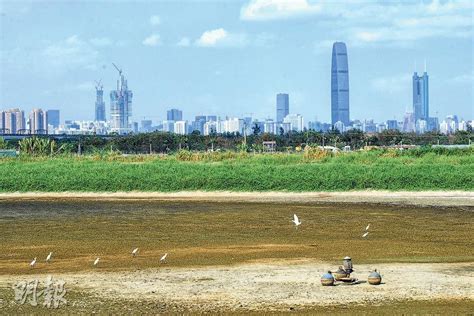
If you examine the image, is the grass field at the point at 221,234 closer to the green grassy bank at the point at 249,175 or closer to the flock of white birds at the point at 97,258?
the flock of white birds at the point at 97,258

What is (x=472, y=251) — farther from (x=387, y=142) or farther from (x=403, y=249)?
(x=387, y=142)

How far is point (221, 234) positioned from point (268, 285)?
392 inches

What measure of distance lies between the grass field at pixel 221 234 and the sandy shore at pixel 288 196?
148 inches

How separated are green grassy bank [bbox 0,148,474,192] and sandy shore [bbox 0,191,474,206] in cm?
62

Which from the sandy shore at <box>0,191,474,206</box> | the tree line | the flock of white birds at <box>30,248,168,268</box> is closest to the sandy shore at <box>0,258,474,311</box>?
the flock of white birds at <box>30,248,168,268</box>

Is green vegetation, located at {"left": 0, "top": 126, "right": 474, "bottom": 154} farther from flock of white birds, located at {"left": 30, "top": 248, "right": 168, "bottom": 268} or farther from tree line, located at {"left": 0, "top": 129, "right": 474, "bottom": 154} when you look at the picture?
flock of white birds, located at {"left": 30, "top": 248, "right": 168, "bottom": 268}

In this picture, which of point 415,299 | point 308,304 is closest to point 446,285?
point 415,299

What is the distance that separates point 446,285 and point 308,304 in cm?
336

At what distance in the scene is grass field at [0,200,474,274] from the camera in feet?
73.3

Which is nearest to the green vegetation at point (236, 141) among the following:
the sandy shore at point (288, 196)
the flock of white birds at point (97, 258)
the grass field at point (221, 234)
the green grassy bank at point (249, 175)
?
the green grassy bank at point (249, 175)

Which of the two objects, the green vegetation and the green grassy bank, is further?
the green vegetation

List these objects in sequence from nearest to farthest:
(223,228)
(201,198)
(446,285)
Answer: (446,285)
(223,228)
(201,198)

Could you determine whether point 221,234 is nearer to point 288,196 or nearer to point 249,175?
point 288,196

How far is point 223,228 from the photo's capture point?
30.0 meters
